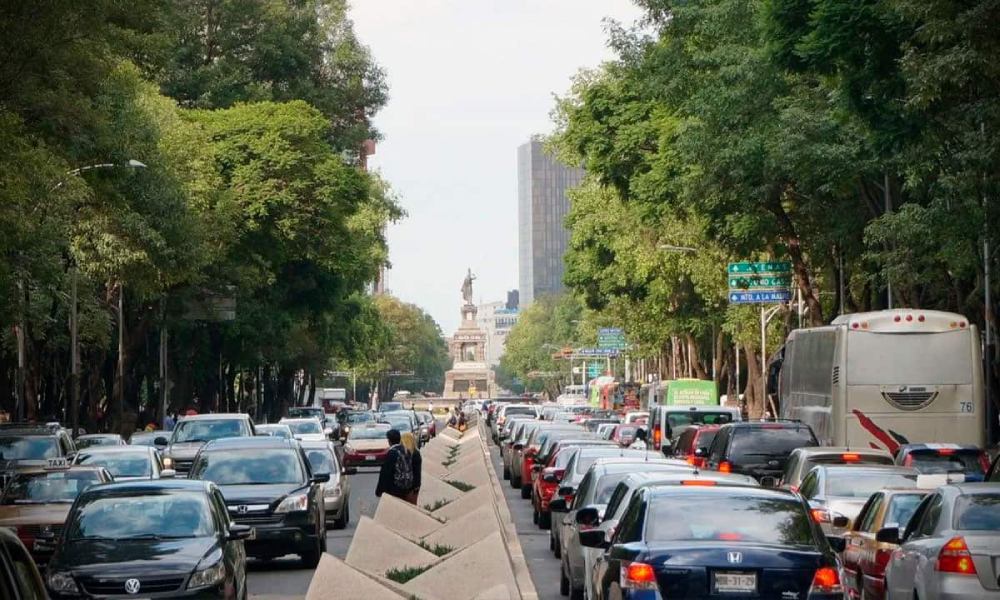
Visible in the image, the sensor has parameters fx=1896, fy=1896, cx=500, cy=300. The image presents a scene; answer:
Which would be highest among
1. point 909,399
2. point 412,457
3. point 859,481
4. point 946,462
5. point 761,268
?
point 761,268

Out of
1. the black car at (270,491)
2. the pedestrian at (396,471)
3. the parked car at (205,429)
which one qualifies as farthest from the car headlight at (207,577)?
the parked car at (205,429)

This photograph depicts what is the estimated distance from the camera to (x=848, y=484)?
854 inches

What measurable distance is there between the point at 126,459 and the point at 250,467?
554 cm

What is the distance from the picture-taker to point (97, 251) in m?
48.4

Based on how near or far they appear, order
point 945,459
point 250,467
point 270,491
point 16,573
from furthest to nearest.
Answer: point 945,459 → point 250,467 → point 270,491 → point 16,573

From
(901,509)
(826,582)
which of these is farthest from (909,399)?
(826,582)

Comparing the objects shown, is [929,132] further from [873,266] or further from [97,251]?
[97,251]

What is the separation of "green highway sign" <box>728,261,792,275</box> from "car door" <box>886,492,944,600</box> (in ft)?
123

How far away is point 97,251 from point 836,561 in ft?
125

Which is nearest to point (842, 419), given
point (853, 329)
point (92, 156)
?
point (853, 329)

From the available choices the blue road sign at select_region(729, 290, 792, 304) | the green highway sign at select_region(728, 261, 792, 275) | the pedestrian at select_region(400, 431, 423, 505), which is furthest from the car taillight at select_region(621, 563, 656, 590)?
the blue road sign at select_region(729, 290, 792, 304)

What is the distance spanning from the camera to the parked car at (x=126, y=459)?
1190 inches

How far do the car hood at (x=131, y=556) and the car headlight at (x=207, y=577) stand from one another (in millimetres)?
91

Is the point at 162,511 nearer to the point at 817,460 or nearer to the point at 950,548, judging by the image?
the point at 950,548
